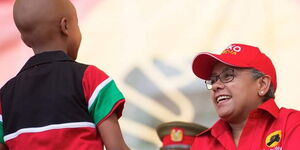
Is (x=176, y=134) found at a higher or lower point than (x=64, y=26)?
lower

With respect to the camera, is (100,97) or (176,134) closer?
(100,97)

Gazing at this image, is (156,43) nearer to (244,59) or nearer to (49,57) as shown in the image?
(244,59)

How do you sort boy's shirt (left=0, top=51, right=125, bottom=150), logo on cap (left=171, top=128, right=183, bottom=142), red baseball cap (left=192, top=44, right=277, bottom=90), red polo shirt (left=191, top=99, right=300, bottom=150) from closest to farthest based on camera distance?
boy's shirt (left=0, top=51, right=125, bottom=150), red polo shirt (left=191, top=99, right=300, bottom=150), red baseball cap (left=192, top=44, right=277, bottom=90), logo on cap (left=171, top=128, right=183, bottom=142)

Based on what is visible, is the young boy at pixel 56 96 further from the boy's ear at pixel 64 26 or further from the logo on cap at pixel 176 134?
the logo on cap at pixel 176 134

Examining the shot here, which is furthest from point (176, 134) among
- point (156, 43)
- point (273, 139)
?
point (273, 139)

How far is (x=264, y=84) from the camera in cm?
203

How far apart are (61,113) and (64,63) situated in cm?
14

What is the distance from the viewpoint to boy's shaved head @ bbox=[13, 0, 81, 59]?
1.66m

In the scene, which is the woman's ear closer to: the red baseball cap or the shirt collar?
the red baseball cap

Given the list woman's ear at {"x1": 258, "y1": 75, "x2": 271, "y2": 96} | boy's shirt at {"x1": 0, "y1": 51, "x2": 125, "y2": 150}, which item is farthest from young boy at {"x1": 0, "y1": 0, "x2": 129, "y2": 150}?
woman's ear at {"x1": 258, "y1": 75, "x2": 271, "y2": 96}

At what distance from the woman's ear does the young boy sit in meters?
0.58

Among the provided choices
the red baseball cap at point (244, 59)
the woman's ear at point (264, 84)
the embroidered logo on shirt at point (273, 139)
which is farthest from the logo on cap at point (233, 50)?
the embroidered logo on shirt at point (273, 139)

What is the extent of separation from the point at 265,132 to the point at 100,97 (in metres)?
0.58

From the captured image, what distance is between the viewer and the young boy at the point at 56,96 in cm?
158
